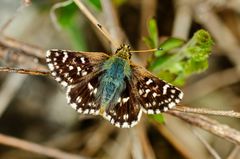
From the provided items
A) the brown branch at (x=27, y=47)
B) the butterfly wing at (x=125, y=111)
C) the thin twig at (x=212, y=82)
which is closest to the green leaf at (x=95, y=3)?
the brown branch at (x=27, y=47)

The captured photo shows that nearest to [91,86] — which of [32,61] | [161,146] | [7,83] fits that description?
[32,61]

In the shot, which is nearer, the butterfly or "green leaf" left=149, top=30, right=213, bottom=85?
the butterfly

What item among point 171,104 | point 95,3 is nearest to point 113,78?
point 171,104

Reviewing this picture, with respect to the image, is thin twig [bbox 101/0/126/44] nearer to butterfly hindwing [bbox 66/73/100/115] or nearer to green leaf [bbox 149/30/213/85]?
green leaf [bbox 149/30/213/85]

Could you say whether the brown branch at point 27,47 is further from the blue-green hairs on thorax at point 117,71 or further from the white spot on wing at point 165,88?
the white spot on wing at point 165,88

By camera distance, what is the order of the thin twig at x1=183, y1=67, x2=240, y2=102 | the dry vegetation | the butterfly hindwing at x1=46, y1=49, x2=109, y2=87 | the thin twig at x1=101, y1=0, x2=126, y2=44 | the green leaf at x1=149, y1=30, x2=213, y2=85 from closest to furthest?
1. the butterfly hindwing at x1=46, y1=49, x2=109, y2=87
2. the green leaf at x1=149, y1=30, x2=213, y2=85
3. the thin twig at x1=101, y1=0, x2=126, y2=44
4. the dry vegetation
5. the thin twig at x1=183, y1=67, x2=240, y2=102

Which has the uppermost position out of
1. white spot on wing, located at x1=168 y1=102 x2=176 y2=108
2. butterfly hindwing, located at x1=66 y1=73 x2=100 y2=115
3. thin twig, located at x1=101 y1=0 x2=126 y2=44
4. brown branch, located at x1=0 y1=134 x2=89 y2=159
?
thin twig, located at x1=101 y1=0 x2=126 y2=44

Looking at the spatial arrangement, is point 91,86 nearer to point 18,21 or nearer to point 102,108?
point 102,108

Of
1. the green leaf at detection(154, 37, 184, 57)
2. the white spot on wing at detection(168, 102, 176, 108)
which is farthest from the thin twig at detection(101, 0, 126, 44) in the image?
the white spot on wing at detection(168, 102, 176, 108)
